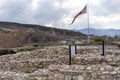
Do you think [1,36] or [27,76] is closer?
[27,76]

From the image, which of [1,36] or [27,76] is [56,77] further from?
[1,36]

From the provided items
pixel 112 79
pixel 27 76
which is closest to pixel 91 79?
pixel 112 79

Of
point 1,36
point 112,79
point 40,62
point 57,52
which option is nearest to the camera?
point 112,79

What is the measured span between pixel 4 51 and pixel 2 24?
9462 centimetres

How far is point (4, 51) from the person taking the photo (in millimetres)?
33375

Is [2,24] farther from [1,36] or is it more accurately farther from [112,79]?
[112,79]

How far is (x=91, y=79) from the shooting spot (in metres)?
10.5

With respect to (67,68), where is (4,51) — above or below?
below

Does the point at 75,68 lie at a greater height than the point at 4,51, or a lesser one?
greater

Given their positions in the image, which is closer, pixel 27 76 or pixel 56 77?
pixel 56 77

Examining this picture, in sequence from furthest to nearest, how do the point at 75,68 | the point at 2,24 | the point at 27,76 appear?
the point at 2,24 → the point at 27,76 → the point at 75,68

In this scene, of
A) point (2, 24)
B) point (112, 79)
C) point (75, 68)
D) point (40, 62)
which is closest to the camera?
point (112, 79)

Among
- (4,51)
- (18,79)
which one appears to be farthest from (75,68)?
(4,51)

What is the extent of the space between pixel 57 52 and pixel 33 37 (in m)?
46.0
